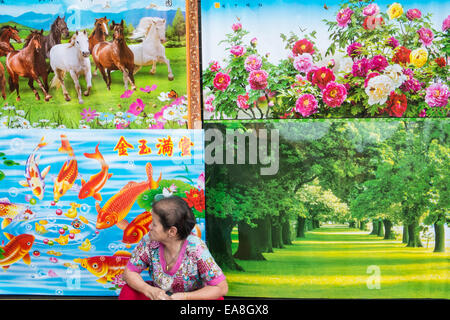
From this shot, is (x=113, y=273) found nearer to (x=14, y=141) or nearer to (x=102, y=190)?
(x=102, y=190)

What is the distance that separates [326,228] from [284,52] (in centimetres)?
130

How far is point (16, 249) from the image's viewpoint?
11.1ft

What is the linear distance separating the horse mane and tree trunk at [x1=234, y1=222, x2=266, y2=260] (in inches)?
61.5

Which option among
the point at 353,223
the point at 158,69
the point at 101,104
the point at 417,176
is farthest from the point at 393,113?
the point at 101,104

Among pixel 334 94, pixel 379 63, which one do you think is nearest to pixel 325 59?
pixel 334 94

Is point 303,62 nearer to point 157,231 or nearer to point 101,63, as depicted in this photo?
point 101,63

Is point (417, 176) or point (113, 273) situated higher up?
point (417, 176)

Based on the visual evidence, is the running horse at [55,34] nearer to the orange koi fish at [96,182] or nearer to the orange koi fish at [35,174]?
the orange koi fish at [35,174]

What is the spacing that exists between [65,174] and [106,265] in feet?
2.39

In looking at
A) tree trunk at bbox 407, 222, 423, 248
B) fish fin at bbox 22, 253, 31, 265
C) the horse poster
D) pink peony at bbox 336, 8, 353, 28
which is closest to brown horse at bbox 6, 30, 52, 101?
the horse poster

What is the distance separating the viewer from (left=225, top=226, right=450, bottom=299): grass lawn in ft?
10.7

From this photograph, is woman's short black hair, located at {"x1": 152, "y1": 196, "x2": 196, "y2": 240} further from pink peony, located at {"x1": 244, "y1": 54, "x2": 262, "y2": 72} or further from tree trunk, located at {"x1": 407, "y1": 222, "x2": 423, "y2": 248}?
tree trunk, located at {"x1": 407, "y1": 222, "x2": 423, "y2": 248}

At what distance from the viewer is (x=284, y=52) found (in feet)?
10.7

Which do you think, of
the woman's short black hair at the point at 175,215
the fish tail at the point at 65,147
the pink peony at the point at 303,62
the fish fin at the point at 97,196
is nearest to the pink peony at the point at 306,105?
the pink peony at the point at 303,62
